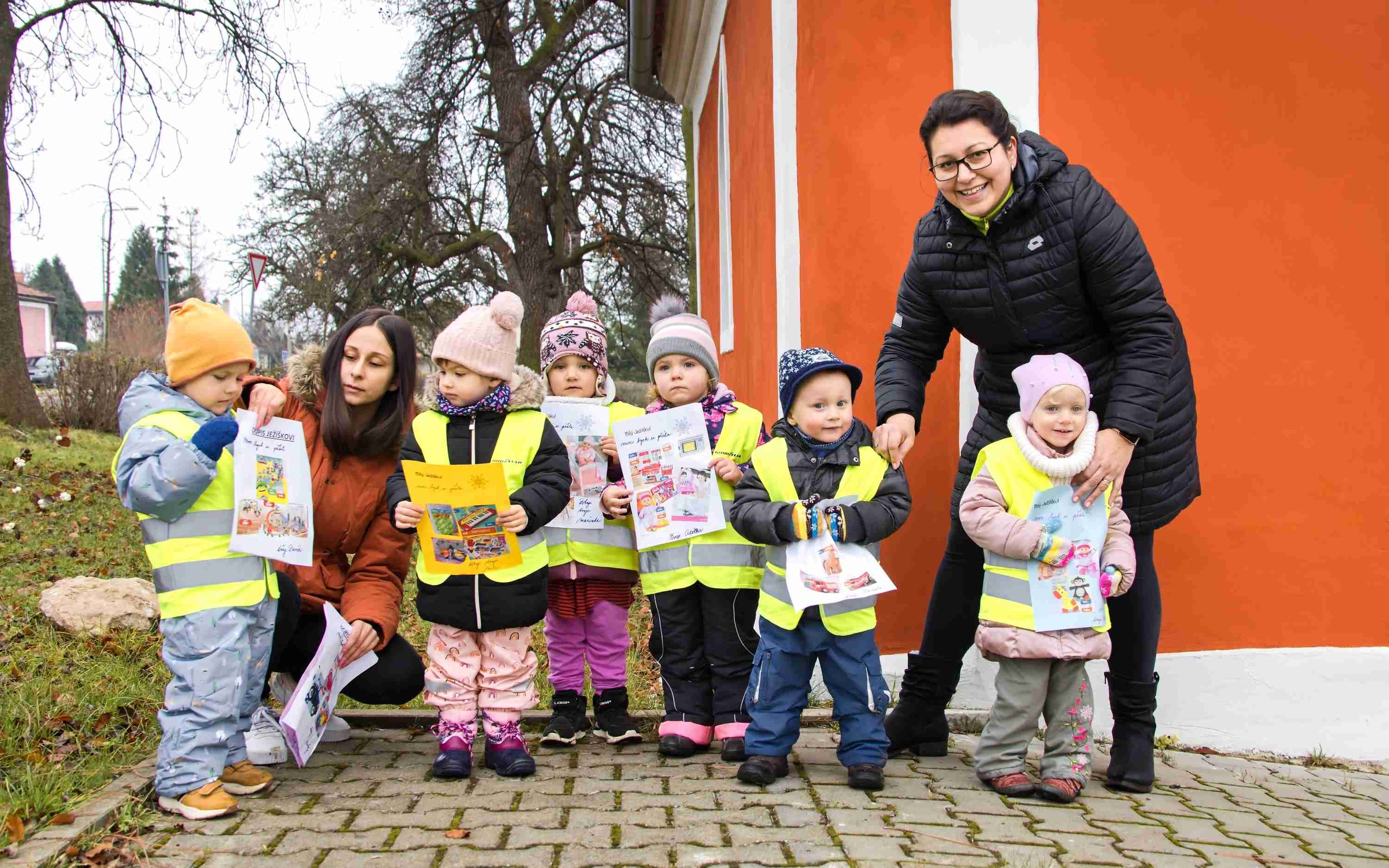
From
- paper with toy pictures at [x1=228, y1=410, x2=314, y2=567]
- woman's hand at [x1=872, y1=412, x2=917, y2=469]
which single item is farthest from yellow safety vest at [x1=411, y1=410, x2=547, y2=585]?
woman's hand at [x1=872, y1=412, x2=917, y2=469]

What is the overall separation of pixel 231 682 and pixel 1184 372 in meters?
3.24

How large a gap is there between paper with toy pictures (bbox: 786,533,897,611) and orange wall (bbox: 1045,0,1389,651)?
5.09 feet

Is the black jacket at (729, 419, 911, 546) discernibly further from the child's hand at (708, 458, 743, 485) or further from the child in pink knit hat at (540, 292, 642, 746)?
the child in pink knit hat at (540, 292, 642, 746)

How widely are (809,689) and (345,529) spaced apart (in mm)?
1783

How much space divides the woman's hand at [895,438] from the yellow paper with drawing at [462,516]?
4.18 feet

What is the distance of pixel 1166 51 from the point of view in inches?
172

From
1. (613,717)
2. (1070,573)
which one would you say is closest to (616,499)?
(613,717)

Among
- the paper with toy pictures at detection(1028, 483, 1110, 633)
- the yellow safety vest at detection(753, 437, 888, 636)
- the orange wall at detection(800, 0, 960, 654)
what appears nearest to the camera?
the paper with toy pictures at detection(1028, 483, 1110, 633)

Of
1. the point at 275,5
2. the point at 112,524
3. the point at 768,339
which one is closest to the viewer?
the point at 768,339

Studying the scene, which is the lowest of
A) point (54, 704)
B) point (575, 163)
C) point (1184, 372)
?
point (54, 704)

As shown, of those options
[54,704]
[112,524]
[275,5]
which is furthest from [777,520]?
[275,5]

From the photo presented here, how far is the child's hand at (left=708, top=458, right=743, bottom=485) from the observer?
3932 millimetres

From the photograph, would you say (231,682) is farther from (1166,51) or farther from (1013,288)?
(1166,51)

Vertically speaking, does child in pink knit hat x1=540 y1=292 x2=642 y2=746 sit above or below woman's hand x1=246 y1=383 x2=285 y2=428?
below
